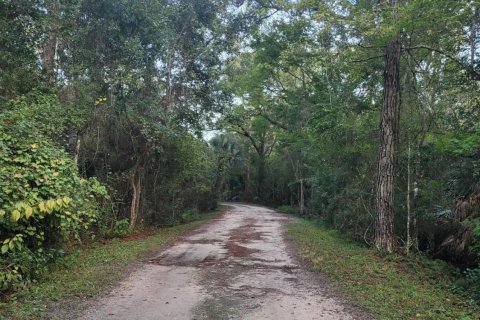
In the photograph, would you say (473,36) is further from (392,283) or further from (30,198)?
(30,198)

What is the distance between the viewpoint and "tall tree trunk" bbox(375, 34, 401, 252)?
10.1 meters

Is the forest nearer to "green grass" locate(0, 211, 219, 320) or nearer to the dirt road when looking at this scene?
"green grass" locate(0, 211, 219, 320)

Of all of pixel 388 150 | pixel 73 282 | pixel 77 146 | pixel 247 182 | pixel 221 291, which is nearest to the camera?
pixel 221 291

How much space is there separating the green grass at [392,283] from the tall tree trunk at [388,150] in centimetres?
67

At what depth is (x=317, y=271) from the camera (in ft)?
26.5

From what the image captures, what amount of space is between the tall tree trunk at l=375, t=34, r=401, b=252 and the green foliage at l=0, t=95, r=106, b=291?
23.6ft

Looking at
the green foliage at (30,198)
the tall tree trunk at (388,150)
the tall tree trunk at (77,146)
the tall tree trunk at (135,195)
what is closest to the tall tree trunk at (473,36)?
the tall tree trunk at (388,150)

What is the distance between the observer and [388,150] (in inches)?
401

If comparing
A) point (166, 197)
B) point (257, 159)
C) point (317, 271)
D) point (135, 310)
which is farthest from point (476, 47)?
point (257, 159)

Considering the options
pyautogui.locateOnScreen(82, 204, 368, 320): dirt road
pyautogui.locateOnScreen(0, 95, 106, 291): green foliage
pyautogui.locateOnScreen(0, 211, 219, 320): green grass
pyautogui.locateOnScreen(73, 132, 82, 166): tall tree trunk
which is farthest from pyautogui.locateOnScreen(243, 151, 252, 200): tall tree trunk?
pyautogui.locateOnScreen(0, 95, 106, 291): green foliage

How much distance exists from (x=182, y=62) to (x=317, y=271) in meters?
9.92

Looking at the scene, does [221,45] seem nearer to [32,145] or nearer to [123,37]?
[123,37]

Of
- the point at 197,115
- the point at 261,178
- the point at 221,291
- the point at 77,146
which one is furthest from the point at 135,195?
the point at 261,178

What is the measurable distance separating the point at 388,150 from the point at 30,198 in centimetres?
855
